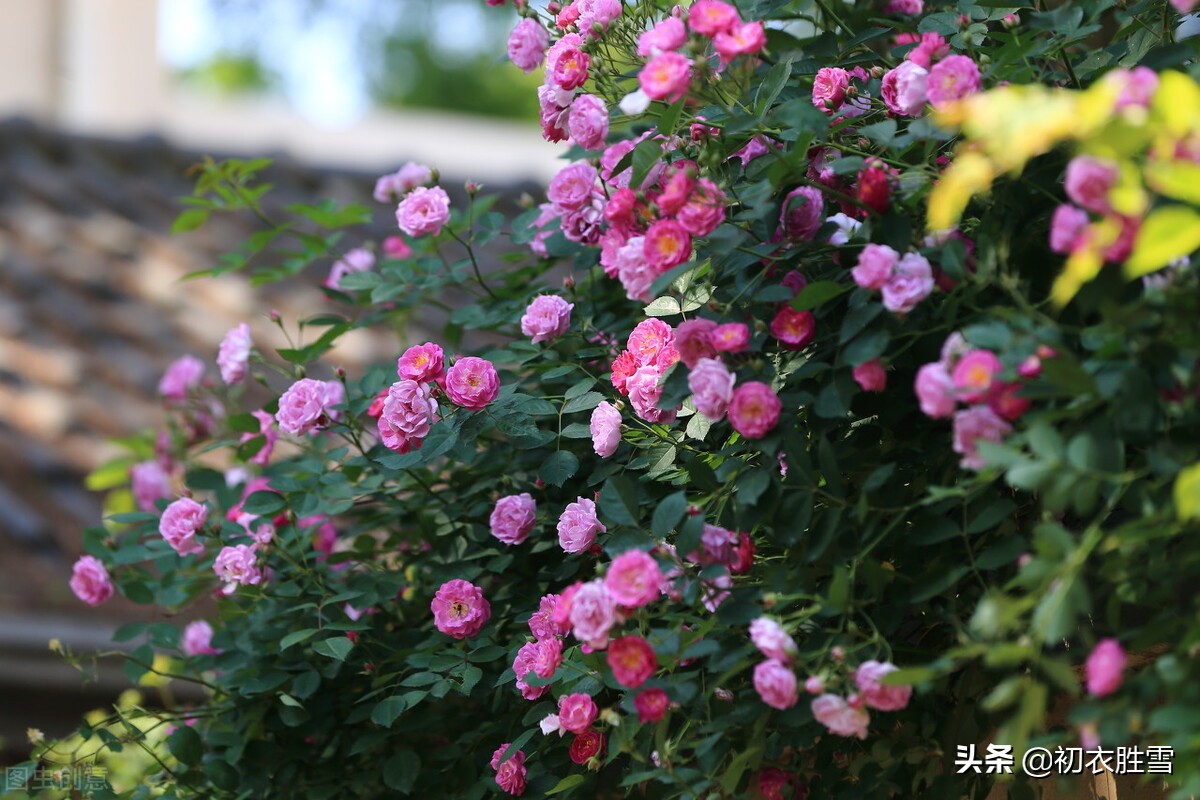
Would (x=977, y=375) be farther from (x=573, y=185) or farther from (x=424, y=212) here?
(x=424, y=212)

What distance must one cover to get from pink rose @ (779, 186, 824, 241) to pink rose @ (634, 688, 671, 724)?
1.48ft

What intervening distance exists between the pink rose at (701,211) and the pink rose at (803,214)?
0.24 feet

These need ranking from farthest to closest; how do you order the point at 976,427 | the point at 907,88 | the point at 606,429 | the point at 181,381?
the point at 181,381, the point at 606,429, the point at 907,88, the point at 976,427

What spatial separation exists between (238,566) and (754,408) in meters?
0.71

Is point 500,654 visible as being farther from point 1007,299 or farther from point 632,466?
point 1007,299

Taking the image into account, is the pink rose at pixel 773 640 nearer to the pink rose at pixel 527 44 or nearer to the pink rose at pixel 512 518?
the pink rose at pixel 512 518

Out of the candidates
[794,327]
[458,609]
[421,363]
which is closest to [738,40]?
[794,327]

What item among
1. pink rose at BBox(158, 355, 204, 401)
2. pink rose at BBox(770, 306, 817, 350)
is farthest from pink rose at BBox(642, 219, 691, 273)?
pink rose at BBox(158, 355, 204, 401)

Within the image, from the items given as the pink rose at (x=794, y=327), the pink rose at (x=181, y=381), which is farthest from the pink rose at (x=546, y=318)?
the pink rose at (x=181, y=381)

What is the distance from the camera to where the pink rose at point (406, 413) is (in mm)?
1325

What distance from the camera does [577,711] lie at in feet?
3.88

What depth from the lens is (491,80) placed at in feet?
61.3

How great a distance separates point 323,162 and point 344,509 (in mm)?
3428

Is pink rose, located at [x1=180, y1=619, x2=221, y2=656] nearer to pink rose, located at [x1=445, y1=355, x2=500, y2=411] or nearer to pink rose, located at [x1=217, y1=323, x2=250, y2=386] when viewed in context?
pink rose, located at [x1=217, y1=323, x2=250, y2=386]
